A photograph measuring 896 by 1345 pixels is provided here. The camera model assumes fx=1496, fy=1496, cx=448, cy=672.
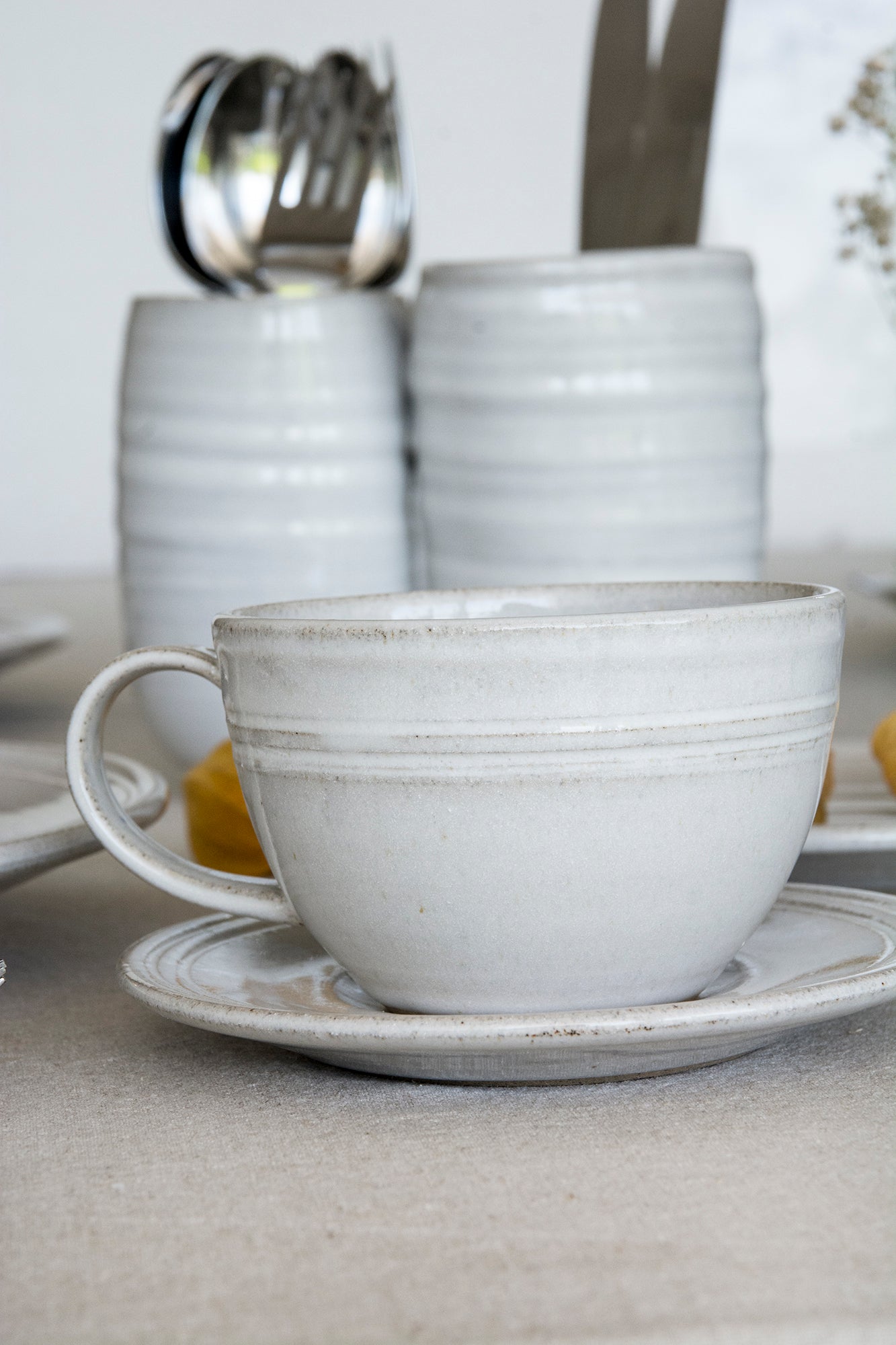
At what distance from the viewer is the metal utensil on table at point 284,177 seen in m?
0.61

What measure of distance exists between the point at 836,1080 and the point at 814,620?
0.08m

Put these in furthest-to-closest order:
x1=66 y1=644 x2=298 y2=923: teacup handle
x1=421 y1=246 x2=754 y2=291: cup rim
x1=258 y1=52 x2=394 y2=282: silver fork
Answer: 1. x1=258 y1=52 x2=394 y2=282: silver fork
2. x1=421 y1=246 x2=754 y2=291: cup rim
3. x1=66 y1=644 x2=298 y2=923: teacup handle

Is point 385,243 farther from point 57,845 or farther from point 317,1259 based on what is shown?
point 317,1259

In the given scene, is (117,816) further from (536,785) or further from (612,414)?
(612,414)

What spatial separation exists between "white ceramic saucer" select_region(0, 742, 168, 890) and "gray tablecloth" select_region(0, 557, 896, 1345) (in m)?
0.03

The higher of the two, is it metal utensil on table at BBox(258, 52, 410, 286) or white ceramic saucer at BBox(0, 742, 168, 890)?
metal utensil on table at BBox(258, 52, 410, 286)

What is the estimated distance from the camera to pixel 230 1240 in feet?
0.66

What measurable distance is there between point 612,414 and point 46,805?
223 mm

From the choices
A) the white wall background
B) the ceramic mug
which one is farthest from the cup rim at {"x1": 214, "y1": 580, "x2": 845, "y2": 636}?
the white wall background

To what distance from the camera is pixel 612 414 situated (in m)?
0.47

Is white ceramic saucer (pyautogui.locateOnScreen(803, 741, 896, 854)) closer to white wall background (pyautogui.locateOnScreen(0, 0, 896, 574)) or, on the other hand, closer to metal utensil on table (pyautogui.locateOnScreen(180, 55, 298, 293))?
metal utensil on table (pyautogui.locateOnScreen(180, 55, 298, 293))

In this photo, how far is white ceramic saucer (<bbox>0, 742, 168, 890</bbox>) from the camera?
30 centimetres

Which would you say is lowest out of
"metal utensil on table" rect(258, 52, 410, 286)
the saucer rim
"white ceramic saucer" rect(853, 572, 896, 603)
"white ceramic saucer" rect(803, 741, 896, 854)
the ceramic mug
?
"white ceramic saucer" rect(853, 572, 896, 603)

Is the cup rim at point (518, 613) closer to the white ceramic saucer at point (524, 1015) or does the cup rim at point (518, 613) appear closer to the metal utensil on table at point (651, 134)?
the white ceramic saucer at point (524, 1015)
